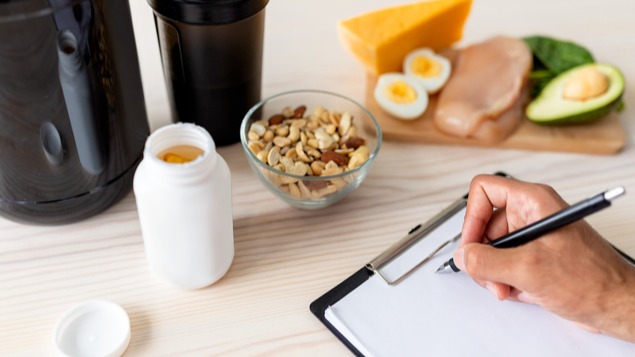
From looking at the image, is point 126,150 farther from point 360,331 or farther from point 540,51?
point 540,51

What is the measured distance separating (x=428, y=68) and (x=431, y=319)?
1.36 feet

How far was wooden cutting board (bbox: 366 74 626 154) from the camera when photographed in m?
0.94

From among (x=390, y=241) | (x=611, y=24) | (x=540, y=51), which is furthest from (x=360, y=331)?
(x=611, y=24)

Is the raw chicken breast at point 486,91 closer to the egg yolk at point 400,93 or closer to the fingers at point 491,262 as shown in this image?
the egg yolk at point 400,93

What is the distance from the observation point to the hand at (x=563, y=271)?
67 cm

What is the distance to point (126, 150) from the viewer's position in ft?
2.63

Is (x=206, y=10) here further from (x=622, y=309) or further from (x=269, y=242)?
(x=622, y=309)

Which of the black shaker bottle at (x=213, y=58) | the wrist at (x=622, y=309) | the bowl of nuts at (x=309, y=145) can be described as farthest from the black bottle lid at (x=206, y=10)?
the wrist at (x=622, y=309)

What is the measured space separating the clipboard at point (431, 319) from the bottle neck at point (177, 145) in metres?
0.19

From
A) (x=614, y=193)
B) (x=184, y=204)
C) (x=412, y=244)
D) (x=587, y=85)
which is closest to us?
(x=614, y=193)

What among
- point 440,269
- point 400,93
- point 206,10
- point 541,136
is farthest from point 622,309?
point 206,10

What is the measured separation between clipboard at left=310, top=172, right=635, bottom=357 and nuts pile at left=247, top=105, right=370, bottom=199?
4.4 inches

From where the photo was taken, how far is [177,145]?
0.70 m

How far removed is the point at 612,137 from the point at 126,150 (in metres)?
0.62
